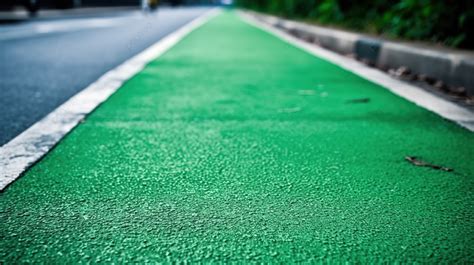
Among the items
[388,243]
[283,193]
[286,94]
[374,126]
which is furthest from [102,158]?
[286,94]

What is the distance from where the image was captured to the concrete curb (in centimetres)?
355

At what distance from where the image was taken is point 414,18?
643 centimetres

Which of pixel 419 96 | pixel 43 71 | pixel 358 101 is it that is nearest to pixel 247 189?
pixel 358 101

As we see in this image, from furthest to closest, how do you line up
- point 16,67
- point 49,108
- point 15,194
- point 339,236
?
point 16,67
point 49,108
point 15,194
point 339,236

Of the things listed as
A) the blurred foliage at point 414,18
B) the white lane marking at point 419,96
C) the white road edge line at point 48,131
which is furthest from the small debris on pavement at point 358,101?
the blurred foliage at point 414,18

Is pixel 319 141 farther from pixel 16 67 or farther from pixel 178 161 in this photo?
pixel 16 67

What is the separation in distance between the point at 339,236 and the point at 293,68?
3.99 m

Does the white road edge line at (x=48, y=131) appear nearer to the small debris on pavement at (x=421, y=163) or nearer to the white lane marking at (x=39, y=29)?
the small debris on pavement at (x=421, y=163)

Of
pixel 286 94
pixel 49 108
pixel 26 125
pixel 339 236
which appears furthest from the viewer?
pixel 286 94

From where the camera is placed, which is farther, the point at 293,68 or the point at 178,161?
the point at 293,68

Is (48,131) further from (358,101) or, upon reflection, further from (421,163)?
(358,101)

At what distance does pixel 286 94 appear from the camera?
360 centimetres

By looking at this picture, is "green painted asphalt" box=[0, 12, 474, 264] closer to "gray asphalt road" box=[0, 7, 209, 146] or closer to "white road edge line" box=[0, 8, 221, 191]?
"white road edge line" box=[0, 8, 221, 191]

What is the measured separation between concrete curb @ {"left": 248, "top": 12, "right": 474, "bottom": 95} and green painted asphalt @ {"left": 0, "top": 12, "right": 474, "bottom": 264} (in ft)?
2.33
